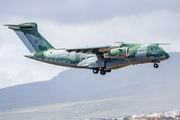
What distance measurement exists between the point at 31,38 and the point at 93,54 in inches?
312

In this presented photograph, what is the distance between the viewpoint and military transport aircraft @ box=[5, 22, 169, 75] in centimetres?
3431

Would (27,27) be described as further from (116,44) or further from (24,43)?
(116,44)

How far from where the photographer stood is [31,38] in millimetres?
Result: 39438

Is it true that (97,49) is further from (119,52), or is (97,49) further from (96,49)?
(119,52)

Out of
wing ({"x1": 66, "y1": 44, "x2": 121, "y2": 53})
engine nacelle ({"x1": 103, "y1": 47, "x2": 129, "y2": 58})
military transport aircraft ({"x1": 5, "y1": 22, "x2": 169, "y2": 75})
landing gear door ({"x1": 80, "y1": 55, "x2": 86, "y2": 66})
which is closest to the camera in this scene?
engine nacelle ({"x1": 103, "y1": 47, "x2": 129, "y2": 58})

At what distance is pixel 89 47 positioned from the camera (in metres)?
34.3

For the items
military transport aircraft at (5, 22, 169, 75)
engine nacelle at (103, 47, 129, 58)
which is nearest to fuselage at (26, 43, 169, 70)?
military transport aircraft at (5, 22, 169, 75)

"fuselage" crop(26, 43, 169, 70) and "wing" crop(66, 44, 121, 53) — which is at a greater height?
"wing" crop(66, 44, 121, 53)

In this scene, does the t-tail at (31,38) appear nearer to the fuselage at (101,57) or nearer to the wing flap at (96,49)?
the fuselage at (101,57)

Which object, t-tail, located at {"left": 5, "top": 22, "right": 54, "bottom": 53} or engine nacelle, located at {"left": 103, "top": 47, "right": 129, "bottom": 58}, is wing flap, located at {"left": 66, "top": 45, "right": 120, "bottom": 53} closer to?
engine nacelle, located at {"left": 103, "top": 47, "right": 129, "bottom": 58}

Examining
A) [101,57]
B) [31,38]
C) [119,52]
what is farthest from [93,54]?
[31,38]

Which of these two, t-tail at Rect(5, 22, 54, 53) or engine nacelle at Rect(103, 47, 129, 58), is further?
t-tail at Rect(5, 22, 54, 53)

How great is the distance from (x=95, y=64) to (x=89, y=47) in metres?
2.47

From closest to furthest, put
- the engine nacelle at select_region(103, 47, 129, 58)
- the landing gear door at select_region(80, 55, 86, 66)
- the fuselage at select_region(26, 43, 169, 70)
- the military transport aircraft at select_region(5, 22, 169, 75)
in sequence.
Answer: the engine nacelle at select_region(103, 47, 129, 58)
the military transport aircraft at select_region(5, 22, 169, 75)
the fuselage at select_region(26, 43, 169, 70)
the landing gear door at select_region(80, 55, 86, 66)
